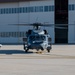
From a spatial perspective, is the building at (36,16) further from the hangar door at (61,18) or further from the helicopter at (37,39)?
the helicopter at (37,39)

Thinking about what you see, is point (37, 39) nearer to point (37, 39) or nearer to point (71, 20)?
point (37, 39)

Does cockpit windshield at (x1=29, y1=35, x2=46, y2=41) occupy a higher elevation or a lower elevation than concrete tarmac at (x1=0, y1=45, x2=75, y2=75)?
higher

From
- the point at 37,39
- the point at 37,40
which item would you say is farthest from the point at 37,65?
the point at 37,39

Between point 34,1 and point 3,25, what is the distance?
8.86 m

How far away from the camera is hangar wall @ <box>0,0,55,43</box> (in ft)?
192

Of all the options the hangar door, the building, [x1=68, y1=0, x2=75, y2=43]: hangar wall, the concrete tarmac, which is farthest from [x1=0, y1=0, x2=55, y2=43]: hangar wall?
the concrete tarmac

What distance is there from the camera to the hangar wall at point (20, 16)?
58.6 meters

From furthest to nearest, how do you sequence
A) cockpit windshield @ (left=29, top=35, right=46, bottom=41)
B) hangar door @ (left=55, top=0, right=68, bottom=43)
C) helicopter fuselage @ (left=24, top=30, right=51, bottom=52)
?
1. hangar door @ (left=55, top=0, right=68, bottom=43)
2. cockpit windshield @ (left=29, top=35, right=46, bottom=41)
3. helicopter fuselage @ (left=24, top=30, right=51, bottom=52)

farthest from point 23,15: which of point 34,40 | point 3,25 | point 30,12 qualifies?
point 34,40

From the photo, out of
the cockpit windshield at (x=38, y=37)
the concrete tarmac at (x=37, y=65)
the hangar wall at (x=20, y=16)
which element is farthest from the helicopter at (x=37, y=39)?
the hangar wall at (x=20, y=16)

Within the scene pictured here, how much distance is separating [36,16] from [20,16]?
11.8 ft

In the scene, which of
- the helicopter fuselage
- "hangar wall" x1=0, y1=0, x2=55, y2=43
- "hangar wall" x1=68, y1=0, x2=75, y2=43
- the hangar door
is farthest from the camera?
the hangar door

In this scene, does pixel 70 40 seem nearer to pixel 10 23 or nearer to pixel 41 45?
pixel 10 23

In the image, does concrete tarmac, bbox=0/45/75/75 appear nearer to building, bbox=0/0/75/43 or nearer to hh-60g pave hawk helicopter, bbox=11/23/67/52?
hh-60g pave hawk helicopter, bbox=11/23/67/52
